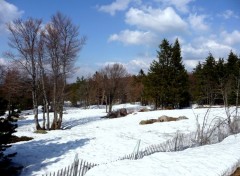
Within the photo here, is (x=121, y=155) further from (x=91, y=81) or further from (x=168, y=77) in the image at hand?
(x=91, y=81)

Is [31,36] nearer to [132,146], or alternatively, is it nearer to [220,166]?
[132,146]

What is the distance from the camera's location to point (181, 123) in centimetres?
2719

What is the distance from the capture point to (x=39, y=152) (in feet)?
47.8

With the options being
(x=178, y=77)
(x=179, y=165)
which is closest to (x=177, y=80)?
(x=178, y=77)

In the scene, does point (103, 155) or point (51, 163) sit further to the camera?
point (103, 155)

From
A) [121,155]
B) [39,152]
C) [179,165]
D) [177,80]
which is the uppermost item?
[177,80]

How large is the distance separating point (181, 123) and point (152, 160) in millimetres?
17893

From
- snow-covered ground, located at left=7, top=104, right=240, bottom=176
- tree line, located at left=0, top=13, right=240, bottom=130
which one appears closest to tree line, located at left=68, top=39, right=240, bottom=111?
tree line, located at left=0, top=13, right=240, bottom=130

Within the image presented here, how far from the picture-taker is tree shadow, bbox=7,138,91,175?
12.9 metres

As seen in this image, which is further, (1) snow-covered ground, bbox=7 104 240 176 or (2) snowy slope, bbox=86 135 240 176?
(1) snow-covered ground, bbox=7 104 240 176

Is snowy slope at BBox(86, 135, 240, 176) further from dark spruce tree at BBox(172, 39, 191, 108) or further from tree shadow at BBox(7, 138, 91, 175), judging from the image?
dark spruce tree at BBox(172, 39, 191, 108)

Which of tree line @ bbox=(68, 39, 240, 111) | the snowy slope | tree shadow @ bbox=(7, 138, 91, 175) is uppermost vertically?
tree line @ bbox=(68, 39, 240, 111)

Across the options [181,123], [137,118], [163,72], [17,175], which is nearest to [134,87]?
[163,72]

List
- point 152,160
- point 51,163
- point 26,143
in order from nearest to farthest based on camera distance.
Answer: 1. point 152,160
2. point 51,163
3. point 26,143
